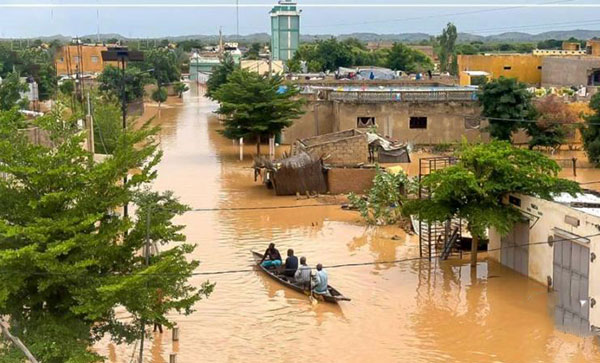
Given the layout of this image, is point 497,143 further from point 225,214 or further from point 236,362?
point 225,214

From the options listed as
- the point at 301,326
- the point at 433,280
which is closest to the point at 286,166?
the point at 433,280

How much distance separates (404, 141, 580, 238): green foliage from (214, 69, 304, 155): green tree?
59.4ft

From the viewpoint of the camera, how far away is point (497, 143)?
1839 cm

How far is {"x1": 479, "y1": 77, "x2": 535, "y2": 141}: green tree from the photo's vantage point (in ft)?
118

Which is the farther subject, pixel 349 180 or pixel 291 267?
pixel 349 180

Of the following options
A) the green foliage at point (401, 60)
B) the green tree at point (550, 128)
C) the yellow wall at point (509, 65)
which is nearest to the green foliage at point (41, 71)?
the yellow wall at point (509, 65)

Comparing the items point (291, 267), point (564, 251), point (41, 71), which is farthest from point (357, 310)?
point (41, 71)

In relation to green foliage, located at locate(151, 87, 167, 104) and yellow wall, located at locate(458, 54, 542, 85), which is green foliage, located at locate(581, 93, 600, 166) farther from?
green foliage, located at locate(151, 87, 167, 104)

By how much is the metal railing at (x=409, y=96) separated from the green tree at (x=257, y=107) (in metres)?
3.26

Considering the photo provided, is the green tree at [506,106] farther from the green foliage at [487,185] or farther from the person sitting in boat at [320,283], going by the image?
the person sitting in boat at [320,283]

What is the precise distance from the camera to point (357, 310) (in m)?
16.2

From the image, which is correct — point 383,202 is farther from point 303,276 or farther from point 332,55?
point 332,55

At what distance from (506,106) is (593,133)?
441 centimetres

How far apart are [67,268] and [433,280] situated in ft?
31.9
